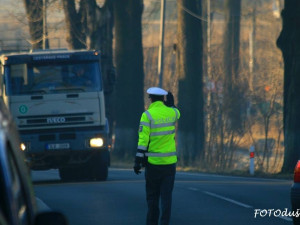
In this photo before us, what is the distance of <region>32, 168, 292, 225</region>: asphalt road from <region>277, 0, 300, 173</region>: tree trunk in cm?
483

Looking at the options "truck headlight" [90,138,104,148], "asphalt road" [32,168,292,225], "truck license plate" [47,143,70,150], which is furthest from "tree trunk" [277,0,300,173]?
"truck license plate" [47,143,70,150]

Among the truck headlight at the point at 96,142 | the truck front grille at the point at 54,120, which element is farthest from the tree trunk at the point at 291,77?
the truck front grille at the point at 54,120

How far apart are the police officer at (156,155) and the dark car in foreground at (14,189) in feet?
20.8

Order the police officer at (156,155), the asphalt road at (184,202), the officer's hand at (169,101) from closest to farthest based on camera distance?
1. the police officer at (156,155)
2. the officer's hand at (169,101)
3. the asphalt road at (184,202)

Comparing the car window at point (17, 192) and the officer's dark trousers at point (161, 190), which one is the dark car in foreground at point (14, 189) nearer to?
the car window at point (17, 192)

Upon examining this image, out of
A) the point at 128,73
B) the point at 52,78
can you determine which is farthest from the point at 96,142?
the point at 128,73

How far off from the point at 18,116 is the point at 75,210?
586 cm

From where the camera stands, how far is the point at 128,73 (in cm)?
3394

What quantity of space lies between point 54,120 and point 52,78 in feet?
2.97

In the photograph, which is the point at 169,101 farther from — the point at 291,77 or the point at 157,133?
the point at 291,77

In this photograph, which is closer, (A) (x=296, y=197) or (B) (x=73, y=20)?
(A) (x=296, y=197)

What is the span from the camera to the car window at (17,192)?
9.88 feet

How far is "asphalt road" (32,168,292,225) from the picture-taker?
11.7 meters

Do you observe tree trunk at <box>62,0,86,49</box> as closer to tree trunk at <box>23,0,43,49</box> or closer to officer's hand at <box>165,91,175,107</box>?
tree trunk at <box>23,0,43,49</box>
